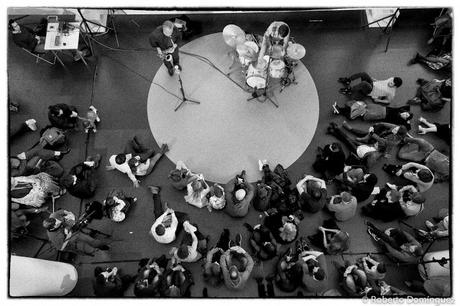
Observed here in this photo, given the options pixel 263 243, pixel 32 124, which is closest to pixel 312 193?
pixel 263 243

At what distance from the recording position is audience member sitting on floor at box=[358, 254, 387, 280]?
292 inches

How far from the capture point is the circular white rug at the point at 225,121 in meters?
9.23

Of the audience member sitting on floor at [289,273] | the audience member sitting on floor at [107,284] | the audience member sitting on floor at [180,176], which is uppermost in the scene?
the audience member sitting on floor at [180,176]

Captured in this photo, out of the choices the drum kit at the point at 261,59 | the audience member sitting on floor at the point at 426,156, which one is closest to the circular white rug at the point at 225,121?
the drum kit at the point at 261,59

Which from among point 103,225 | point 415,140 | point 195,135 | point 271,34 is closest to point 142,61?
point 195,135

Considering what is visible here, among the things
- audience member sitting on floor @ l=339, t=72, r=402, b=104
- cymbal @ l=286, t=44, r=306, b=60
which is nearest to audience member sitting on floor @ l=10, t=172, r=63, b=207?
cymbal @ l=286, t=44, r=306, b=60

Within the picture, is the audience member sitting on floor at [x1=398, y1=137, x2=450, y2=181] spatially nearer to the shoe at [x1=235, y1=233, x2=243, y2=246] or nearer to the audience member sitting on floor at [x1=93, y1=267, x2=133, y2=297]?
the shoe at [x1=235, y1=233, x2=243, y2=246]

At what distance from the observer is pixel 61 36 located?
9539 millimetres

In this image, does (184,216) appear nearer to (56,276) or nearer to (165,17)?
(56,276)

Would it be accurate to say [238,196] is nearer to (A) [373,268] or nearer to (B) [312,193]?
(B) [312,193]

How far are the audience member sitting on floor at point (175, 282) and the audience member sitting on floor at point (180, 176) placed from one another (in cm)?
183

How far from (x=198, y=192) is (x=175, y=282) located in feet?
6.49

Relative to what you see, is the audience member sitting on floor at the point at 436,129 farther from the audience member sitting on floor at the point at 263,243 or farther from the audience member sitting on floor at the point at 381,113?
the audience member sitting on floor at the point at 263,243

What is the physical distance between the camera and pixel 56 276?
7.60m
